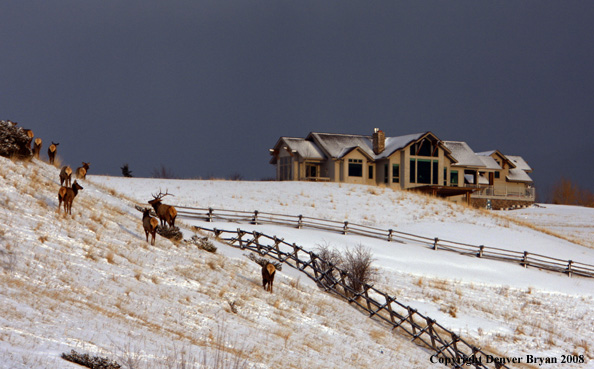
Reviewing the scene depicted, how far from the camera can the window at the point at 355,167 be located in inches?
2495

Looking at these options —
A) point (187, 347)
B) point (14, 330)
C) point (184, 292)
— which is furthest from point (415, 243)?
point (14, 330)

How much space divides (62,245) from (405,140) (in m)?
50.5

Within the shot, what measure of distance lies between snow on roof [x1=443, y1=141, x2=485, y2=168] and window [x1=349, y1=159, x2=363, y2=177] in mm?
12967

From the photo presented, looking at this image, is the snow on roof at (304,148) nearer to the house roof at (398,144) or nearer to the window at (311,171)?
the window at (311,171)

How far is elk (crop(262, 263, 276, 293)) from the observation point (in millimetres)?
20172

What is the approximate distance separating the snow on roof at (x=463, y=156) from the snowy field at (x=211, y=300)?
3501cm

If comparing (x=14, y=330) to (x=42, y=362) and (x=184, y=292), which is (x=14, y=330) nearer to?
(x=42, y=362)

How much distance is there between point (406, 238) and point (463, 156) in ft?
118

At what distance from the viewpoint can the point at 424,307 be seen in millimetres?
26719

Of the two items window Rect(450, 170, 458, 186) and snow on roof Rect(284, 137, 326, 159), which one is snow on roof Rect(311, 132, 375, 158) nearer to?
snow on roof Rect(284, 137, 326, 159)

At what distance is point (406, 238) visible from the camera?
130 ft

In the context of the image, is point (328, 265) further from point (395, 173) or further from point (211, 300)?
point (395, 173)

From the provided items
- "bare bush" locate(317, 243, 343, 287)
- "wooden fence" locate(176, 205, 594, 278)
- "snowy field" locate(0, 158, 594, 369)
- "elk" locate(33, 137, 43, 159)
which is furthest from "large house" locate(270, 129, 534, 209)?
"elk" locate(33, 137, 43, 159)

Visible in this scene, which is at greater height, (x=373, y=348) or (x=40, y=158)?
(x=40, y=158)
